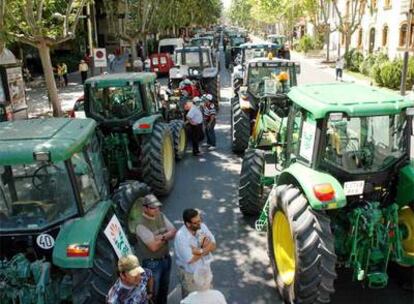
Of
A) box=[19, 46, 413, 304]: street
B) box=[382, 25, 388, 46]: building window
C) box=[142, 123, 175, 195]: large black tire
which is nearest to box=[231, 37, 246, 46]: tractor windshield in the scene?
box=[382, 25, 388, 46]: building window

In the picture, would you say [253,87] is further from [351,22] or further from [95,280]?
[351,22]

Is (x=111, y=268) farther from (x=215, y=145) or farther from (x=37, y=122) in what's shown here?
(x=215, y=145)

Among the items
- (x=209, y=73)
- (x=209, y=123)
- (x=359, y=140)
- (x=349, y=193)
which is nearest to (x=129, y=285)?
(x=349, y=193)

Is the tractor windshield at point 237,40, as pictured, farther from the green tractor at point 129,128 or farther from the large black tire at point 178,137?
the green tractor at point 129,128

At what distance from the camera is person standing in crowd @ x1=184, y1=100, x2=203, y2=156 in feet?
36.1

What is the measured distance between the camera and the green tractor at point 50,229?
4.03 m

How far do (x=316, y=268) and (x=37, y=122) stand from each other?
3218 mm

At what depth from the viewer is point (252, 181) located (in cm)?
704

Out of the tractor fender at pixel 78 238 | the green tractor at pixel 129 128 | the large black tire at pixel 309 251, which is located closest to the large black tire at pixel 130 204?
the tractor fender at pixel 78 238

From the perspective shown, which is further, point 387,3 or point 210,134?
point 387,3

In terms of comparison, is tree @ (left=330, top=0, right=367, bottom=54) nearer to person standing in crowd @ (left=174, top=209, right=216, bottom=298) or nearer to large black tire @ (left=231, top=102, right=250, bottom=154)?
large black tire @ (left=231, top=102, right=250, bottom=154)

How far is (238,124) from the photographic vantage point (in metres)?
10.5

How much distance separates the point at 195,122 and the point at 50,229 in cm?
700

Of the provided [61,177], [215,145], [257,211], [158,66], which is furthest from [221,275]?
[158,66]
